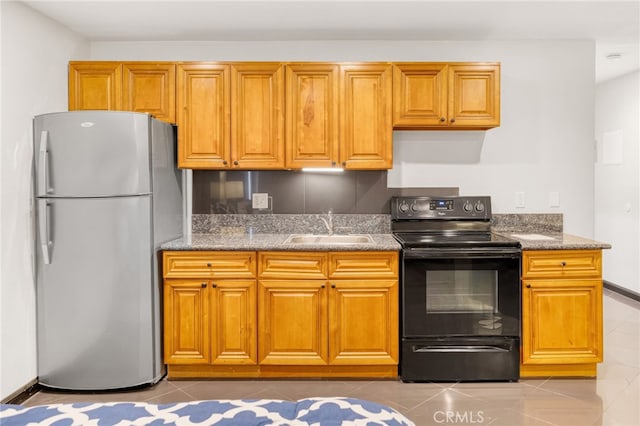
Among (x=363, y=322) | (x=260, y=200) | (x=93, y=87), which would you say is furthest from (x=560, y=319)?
(x=93, y=87)

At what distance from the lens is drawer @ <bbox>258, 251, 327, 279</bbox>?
314 centimetres

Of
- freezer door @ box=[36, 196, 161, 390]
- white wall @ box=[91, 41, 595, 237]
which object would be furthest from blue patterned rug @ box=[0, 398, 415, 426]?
white wall @ box=[91, 41, 595, 237]

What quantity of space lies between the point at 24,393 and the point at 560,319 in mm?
3310

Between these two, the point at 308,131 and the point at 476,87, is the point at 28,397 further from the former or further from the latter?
the point at 476,87

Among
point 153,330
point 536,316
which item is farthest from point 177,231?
point 536,316

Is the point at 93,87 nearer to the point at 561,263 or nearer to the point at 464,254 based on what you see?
the point at 464,254

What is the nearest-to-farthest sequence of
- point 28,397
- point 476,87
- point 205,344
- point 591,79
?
point 28,397
point 205,344
point 476,87
point 591,79

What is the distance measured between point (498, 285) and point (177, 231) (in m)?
2.20

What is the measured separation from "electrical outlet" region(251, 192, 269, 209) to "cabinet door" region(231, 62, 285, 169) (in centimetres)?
40

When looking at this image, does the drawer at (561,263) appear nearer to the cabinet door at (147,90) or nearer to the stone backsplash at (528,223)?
the stone backsplash at (528,223)

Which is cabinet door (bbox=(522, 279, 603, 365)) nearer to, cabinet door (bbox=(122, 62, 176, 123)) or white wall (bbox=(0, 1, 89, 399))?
cabinet door (bbox=(122, 62, 176, 123))

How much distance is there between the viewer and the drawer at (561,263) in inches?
123

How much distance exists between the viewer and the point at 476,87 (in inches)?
134
